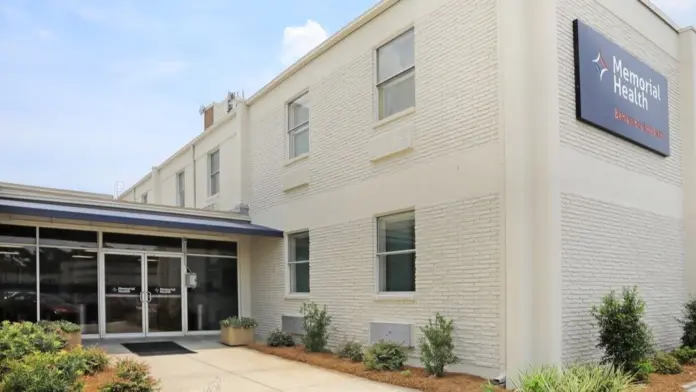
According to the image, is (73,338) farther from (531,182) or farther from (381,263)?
(531,182)

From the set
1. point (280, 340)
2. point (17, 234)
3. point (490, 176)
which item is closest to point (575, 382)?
point (490, 176)

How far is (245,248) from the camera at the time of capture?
1694 centimetres

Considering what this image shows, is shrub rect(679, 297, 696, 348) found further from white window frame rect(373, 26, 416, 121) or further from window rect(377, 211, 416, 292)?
white window frame rect(373, 26, 416, 121)

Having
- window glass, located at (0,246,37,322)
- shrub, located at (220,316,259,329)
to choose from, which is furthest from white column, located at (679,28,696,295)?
window glass, located at (0,246,37,322)

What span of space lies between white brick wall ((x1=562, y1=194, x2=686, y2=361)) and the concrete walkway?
320cm

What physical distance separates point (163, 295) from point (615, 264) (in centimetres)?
1128

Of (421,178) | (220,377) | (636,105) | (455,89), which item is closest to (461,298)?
(421,178)

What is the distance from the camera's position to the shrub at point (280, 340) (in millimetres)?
13925

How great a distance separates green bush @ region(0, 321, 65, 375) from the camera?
8539 millimetres

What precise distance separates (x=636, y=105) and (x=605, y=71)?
1347mm

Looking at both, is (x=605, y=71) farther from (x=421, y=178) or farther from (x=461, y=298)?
(x=461, y=298)

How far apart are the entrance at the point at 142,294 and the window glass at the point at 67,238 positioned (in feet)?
1.85

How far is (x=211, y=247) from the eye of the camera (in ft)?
54.2

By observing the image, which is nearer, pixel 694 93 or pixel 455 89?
pixel 455 89
